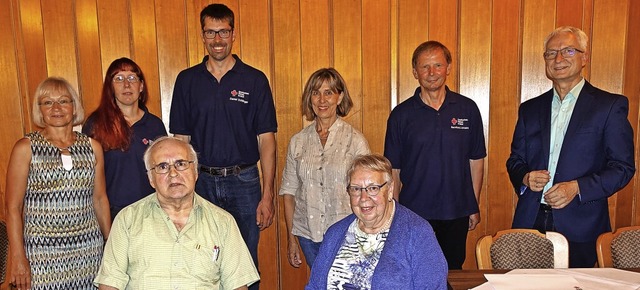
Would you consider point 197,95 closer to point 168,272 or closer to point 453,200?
point 168,272

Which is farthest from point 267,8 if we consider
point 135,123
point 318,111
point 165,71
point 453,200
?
point 453,200

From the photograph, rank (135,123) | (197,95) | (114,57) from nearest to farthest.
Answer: (135,123), (197,95), (114,57)

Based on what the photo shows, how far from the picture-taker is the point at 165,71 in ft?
12.8

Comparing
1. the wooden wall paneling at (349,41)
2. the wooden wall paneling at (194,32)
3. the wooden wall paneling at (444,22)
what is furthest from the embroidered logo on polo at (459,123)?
the wooden wall paneling at (194,32)

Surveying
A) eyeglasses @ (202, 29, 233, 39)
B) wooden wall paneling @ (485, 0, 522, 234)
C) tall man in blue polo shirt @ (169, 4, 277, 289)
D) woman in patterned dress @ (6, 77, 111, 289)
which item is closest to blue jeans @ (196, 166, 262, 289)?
tall man in blue polo shirt @ (169, 4, 277, 289)

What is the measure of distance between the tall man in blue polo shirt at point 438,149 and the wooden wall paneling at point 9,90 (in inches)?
105

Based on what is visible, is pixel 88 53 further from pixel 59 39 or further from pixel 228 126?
pixel 228 126

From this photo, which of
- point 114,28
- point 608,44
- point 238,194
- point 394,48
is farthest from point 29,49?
point 608,44

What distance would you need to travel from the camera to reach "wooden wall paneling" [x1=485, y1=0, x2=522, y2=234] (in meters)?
3.89

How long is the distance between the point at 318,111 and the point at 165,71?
1.37 meters

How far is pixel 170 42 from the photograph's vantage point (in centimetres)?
387

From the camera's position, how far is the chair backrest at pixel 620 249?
2.54 metres

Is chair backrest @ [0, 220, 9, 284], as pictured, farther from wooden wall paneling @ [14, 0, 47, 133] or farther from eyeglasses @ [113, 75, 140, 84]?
wooden wall paneling @ [14, 0, 47, 133]

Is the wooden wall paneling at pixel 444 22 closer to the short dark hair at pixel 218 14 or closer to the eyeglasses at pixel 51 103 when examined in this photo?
the short dark hair at pixel 218 14
